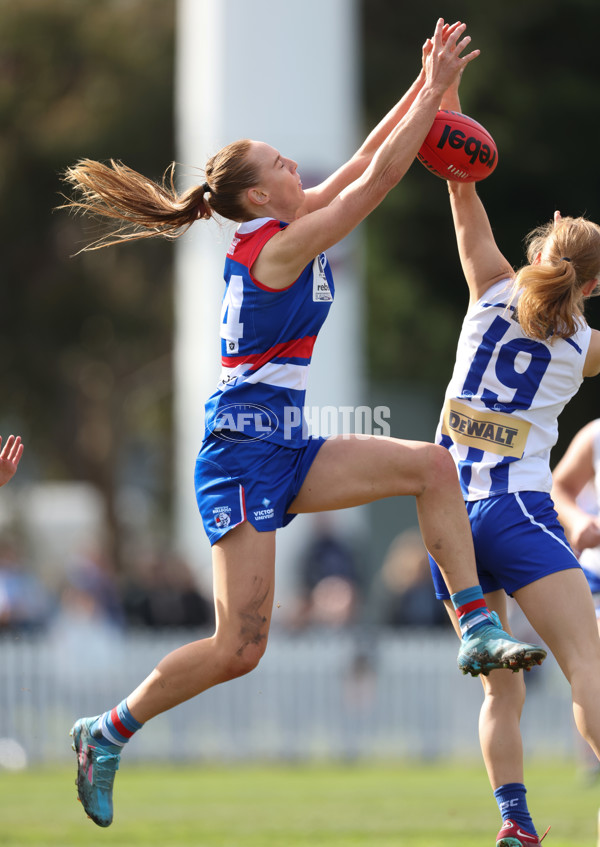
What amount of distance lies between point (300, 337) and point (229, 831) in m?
4.49

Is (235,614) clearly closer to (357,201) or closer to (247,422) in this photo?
Result: (247,422)

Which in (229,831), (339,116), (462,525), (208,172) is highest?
(339,116)

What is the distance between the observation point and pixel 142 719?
528 cm

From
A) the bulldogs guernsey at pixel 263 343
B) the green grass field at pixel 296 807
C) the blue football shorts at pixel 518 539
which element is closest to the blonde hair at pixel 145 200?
the bulldogs guernsey at pixel 263 343

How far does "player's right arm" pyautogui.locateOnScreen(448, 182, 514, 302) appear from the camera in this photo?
17.4ft

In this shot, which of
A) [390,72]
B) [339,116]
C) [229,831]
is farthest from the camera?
[390,72]

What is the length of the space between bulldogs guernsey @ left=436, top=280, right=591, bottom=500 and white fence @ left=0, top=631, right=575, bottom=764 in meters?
8.35

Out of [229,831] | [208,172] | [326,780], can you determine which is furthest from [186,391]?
[208,172]

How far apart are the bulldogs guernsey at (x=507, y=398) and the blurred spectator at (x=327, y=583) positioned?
30.1ft

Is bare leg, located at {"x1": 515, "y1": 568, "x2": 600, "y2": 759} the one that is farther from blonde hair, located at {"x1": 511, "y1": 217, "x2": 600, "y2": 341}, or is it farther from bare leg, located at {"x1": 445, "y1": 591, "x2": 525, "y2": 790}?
blonde hair, located at {"x1": 511, "y1": 217, "x2": 600, "y2": 341}

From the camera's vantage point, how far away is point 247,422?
512cm

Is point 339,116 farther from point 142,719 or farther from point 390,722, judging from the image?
point 142,719

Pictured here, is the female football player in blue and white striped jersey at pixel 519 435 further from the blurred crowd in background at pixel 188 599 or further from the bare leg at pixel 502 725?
the blurred crowd in background at pixel 188 599

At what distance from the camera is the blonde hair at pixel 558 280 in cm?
500
